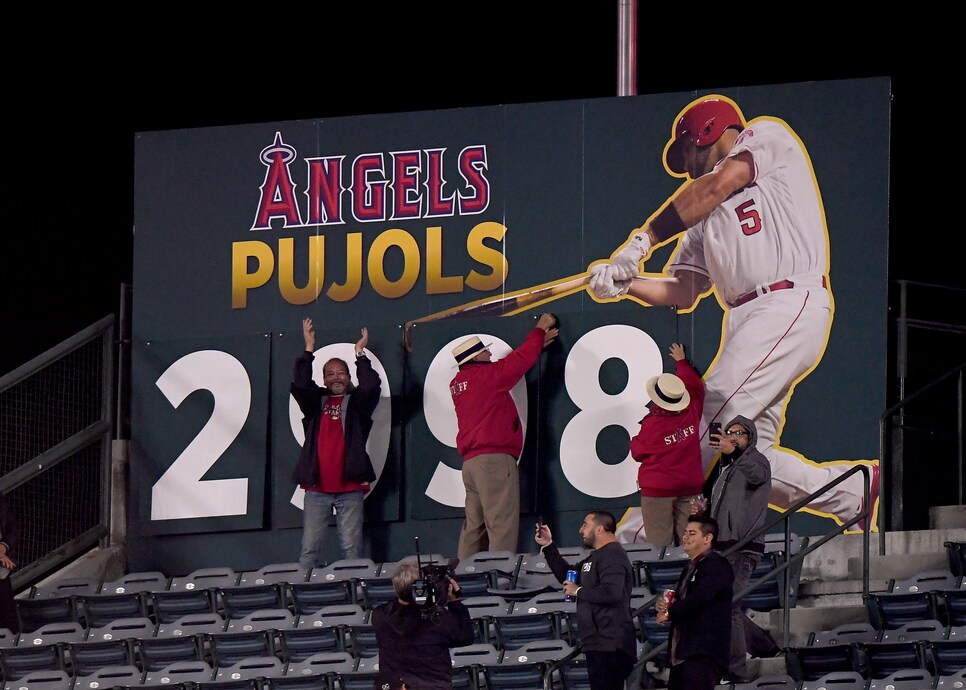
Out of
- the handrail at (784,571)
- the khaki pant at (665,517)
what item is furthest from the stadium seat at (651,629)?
the khaki pant at (665,517)

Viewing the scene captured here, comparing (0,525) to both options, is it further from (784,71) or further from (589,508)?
(784,71)

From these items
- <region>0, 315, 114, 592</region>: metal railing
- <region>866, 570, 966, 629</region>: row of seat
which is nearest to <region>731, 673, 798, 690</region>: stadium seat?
<region>866, 570, 966, 629</region>: row of seat

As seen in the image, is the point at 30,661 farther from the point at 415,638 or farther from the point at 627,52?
the point at 627,52

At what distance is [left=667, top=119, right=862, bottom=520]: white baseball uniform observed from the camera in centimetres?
1402

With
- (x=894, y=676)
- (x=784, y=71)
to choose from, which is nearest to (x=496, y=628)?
(x=894, y=676)

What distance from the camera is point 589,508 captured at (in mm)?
14391

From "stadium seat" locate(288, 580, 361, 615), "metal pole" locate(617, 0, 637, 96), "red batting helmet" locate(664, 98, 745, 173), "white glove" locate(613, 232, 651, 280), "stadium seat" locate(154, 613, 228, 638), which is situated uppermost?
"metal pole" locate(617, 0, 637, 96)

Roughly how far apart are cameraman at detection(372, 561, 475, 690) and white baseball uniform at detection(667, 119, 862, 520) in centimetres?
427

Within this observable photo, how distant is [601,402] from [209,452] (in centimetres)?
→ 325

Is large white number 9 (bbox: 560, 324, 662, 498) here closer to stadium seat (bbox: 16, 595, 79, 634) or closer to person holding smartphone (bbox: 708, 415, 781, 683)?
person holding smartphone (bbox: 708, 415, 781, 683)

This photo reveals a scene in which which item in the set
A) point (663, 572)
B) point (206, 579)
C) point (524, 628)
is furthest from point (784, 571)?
point (206, 579)

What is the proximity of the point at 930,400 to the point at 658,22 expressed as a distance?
17.2 feet

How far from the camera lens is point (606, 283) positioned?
14.7 metres

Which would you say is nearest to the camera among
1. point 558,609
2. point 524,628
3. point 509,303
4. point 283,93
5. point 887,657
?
point 887,657
